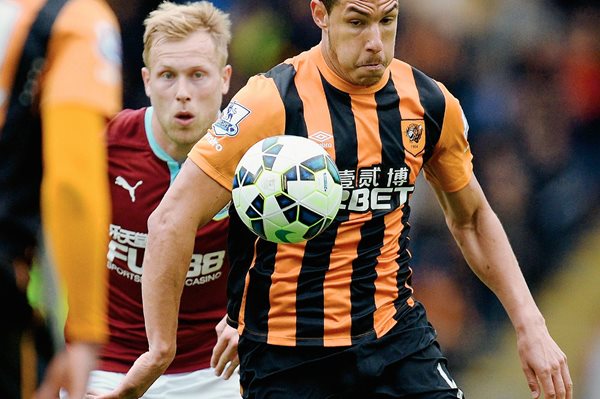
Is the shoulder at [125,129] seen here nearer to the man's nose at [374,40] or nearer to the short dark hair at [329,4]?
the short dark hair at [329,4]

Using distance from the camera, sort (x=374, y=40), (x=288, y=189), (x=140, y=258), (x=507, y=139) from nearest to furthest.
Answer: (x=288, y=189), (x=374, y=40), (x=140, y=258), (x=507, y=139)

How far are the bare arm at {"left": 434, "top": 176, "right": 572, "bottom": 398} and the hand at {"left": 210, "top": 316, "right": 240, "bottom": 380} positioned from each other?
1.08 meters

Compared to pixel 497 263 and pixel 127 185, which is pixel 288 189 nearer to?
pixel 497 263

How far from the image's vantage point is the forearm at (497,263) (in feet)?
15.7

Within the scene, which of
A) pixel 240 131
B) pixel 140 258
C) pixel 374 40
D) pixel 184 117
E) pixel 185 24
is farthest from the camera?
pixel 185 24

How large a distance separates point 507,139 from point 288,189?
18.9 ft

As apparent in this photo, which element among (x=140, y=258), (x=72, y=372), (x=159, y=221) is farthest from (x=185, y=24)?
(x=72, y=372)

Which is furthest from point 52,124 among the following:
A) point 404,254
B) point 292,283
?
point 404,254

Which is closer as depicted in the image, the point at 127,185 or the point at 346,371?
the point at 346,371

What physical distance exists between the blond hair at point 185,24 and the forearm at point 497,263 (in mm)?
1578

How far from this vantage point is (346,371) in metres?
4.37

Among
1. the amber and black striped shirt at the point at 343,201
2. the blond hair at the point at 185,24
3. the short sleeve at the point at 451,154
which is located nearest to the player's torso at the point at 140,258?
the blond hair at the point at 185,24

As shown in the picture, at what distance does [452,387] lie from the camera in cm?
452

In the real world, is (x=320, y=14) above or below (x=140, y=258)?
above
